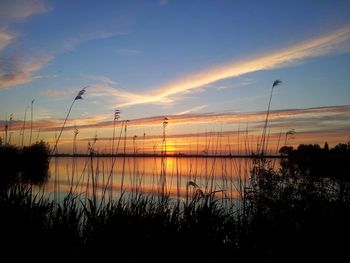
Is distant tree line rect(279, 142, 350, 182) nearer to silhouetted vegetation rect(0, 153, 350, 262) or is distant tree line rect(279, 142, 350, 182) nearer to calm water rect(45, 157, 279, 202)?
calm water rect(45, 157, 279, 202)

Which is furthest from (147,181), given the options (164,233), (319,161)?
(164,233)

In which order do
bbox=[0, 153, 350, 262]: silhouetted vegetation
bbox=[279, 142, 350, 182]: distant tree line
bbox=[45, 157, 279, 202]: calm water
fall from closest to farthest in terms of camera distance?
bbox=[0, 153, 350, 262]: silhouetted vegetation, bbox=[45, 157, 279, 202]: calm water, bbox=[279, 142, 350, 182]: distant tree line

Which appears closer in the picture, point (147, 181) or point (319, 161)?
point (319, 161)

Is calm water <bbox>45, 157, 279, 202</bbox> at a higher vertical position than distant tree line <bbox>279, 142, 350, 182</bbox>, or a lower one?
lower

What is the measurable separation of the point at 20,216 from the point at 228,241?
3355 mm

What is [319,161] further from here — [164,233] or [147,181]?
[147,181]

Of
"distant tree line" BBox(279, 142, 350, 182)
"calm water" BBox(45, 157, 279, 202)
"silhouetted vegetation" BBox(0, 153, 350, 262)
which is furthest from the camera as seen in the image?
"distant tree line" BBox(279, 142, 350, 182)

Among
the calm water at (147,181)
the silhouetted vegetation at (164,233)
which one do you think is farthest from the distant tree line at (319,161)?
the silhouetted vegetation at (164,233)

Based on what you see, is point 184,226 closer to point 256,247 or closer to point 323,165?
point 256,247

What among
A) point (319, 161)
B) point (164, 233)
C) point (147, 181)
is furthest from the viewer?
point (147, 181)

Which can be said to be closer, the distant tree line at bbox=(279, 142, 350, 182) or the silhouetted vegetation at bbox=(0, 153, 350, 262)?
the silhouetted vegetation at bbox=(0, 153, 350, 262)

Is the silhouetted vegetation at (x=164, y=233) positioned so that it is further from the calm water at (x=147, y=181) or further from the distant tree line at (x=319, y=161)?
the distant tree line at (x=319, y=161)

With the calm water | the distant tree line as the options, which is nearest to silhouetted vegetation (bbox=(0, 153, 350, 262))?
the calm water

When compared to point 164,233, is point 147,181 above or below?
below
